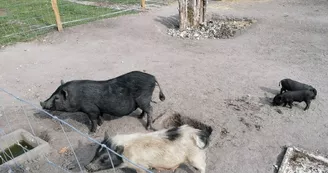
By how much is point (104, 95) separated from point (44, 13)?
1046cm

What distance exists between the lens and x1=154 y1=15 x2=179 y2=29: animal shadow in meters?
12.0

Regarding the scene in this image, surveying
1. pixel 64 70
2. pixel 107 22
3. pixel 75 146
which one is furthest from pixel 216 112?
pixel 107 22

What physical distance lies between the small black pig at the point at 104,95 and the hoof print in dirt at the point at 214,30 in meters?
5.66

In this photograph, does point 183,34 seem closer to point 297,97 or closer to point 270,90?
point 270,90

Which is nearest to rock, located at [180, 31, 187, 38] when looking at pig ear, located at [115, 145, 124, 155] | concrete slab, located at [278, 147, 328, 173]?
concrete slab, located at [278, 147, 328, 173]

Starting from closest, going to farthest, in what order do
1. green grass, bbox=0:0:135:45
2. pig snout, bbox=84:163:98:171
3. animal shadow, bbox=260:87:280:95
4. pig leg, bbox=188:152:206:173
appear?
pig snout, bbox=84:163:98:171 → pig leg, bbox=188:152:206:173 → animal shadow, bbox=260:87:280:95 → green grass, bbox=0:0:135:45

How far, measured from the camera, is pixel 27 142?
212 inches

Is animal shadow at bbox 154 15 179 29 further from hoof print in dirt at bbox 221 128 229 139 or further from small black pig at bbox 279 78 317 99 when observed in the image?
hoof print in dirt at bbox 221 128 229 139

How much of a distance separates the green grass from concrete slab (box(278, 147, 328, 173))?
9665mm

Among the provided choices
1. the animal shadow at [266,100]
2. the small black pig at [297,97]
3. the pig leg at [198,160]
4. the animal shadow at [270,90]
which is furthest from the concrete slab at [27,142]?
the animal shadow at [270,90]

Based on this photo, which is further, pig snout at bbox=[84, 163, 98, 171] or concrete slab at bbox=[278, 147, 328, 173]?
concrete slab at bbox=[278, 147, 328, 173]

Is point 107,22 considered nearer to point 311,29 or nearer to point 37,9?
point 37,9

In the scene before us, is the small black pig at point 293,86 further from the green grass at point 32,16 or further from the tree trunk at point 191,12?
the green grass at point 32,16

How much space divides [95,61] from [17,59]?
2519mm
